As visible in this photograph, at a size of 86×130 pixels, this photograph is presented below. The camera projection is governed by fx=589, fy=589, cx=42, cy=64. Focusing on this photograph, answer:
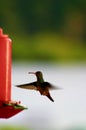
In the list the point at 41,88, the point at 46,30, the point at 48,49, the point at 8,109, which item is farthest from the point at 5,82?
the point at 46,30

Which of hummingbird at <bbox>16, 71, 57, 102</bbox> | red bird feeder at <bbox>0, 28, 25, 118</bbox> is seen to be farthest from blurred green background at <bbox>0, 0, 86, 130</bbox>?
red bird feeder at <bbox>0, 28, 25, 118</bbox>

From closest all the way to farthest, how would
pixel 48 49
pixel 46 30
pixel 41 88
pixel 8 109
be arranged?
pixel 8 109, pixel 41 88, pixel 48 49, pixel 46 30

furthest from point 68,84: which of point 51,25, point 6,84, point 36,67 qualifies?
point 6,84

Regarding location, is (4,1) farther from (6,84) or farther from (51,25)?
(6,84)

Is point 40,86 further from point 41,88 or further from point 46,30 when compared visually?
point 46,30

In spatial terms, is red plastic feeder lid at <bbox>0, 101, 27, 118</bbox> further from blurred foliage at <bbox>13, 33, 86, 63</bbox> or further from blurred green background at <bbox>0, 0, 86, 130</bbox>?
blurred foliage at <bbox>13, 33, 86, 63</bbox>
